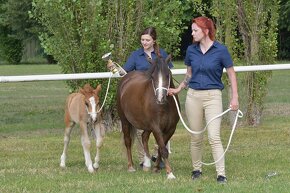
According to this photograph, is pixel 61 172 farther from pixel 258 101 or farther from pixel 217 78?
pixel 258 101

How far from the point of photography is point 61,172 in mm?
9594

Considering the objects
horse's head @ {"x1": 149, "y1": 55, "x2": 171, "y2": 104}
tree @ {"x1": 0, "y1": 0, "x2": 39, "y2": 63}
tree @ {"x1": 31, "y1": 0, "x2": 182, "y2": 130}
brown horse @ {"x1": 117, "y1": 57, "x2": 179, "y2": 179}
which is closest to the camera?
horse's head @ {"x1": 149, "y1": 55, "x2": 171, "y2": 104}

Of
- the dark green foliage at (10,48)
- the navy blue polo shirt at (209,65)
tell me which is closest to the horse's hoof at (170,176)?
the navy blue polo shirt at (209,65)

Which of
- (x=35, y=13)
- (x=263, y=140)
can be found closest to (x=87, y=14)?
(x=35, y=13)

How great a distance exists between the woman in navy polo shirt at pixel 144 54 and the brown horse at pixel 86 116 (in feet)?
2.45

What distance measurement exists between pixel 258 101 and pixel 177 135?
105 inches

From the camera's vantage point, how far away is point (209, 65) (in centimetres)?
852

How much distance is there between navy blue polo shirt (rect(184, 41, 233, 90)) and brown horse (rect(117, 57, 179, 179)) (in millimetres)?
365

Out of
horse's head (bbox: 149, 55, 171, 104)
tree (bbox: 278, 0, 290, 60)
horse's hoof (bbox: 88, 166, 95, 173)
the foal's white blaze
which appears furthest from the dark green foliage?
horse's head (bbox: 149, 55, 171, 104)

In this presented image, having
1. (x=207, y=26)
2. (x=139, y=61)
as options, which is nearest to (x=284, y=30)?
(x=139, y=61)

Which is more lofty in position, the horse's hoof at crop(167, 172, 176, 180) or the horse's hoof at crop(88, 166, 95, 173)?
the horse's hoof at crop(167, 172, 176, 180)

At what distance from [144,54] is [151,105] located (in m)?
1.08

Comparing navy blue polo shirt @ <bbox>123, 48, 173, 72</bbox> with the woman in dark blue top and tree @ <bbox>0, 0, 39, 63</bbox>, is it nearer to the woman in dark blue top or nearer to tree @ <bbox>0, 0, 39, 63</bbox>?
the woman in dark blue top

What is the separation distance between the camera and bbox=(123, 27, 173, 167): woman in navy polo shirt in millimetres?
9609
